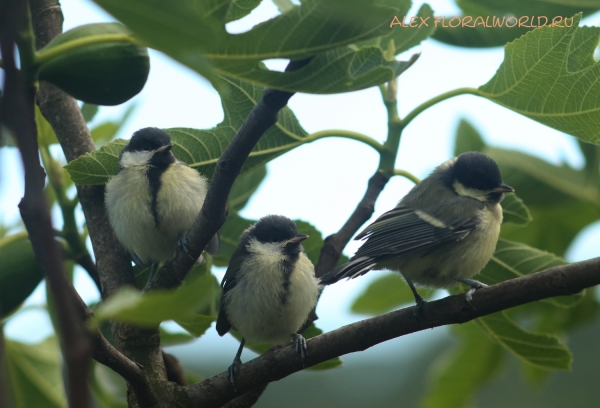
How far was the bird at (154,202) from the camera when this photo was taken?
8.78 ft

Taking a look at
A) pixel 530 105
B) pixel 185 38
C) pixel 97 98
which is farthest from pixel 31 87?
pixel 530 105

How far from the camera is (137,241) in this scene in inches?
106

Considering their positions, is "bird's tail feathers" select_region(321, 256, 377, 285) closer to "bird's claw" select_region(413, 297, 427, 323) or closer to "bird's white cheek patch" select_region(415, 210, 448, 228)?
"bird's white cheek patch" select_region(415, 210, 448, 228)

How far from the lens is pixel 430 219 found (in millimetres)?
2957

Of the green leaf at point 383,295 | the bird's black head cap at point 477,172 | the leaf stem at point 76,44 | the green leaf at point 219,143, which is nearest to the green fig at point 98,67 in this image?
the leaf stem at point 76,44

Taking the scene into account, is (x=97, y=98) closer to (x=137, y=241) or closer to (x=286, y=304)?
Answer: (x=137, y=241)

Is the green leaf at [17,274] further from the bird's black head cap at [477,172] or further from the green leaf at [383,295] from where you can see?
the bird's black head cap at [477,172]

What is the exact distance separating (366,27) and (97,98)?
0.81 metres

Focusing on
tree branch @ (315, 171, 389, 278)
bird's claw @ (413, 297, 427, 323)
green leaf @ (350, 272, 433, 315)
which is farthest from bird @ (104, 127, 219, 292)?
bird's claw @ (413, 297, 427, 323)

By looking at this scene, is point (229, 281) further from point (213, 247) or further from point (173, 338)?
point (173, 338)

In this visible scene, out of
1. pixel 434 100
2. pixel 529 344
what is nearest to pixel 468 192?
pixel 434 100

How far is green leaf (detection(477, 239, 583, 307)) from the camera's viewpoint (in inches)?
98.4

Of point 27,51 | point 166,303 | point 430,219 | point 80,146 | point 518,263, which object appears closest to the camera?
point 166,303

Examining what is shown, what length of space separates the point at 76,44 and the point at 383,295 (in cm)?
209
